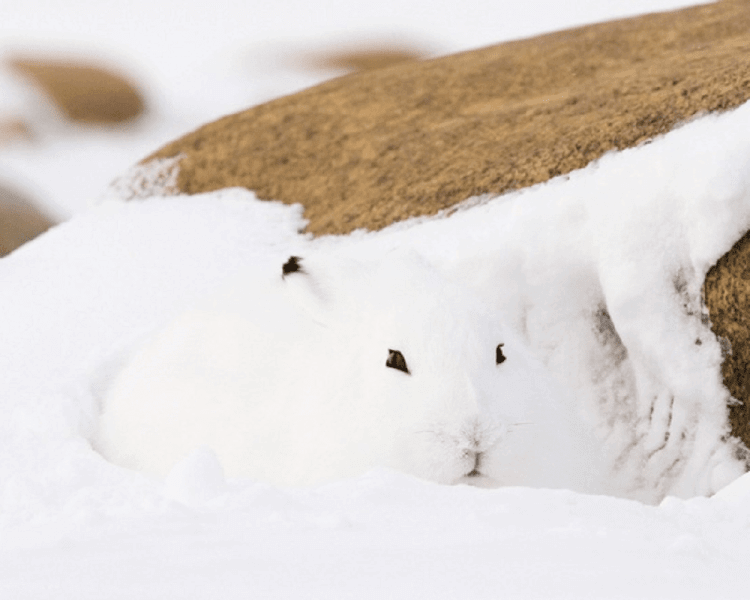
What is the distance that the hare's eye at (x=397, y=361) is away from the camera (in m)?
1.76

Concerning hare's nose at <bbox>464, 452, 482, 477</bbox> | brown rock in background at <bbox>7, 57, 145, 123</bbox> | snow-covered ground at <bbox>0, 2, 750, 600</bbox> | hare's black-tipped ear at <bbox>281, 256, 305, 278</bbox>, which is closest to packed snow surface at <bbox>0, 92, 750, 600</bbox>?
snow-covered ground at <bbox>0, 2, 750, 600</bbox>

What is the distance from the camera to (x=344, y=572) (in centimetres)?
108

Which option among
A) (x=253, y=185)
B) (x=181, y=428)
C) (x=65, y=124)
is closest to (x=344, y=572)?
(x=181, y=428)

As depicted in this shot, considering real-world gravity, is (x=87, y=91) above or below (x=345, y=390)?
above

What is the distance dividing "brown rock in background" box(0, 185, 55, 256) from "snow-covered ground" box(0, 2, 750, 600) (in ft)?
5.15

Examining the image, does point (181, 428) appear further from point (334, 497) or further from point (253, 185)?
point (253, 185)

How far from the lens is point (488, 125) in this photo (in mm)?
3203

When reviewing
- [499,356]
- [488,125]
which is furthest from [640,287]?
[488,125]

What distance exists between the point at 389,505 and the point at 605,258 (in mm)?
1230

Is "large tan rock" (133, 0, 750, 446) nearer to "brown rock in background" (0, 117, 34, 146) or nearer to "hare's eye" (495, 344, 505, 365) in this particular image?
"hare's eye" (495, 344, 505, 365)

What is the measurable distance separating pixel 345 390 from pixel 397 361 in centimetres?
13

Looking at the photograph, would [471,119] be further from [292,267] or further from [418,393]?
[418,393]

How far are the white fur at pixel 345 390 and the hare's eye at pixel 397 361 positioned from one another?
0.02 metres

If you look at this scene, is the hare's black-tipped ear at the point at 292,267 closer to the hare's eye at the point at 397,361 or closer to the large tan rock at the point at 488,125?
the hare's eye at the point at 397,361
